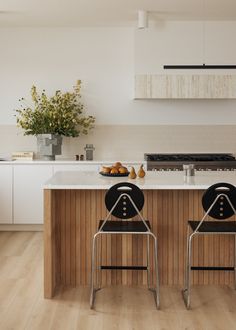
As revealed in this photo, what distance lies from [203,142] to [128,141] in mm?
1030

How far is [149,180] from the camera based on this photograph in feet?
14.1

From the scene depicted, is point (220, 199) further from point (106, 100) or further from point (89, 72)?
point (89, 72)

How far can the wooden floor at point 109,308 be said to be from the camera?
3.58 meters

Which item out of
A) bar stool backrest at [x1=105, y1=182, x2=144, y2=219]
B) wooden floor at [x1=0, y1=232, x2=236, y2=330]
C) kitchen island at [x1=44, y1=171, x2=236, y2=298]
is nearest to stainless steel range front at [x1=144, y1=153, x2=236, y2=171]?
kitchen island at [x1=44, y1=171, x2=236, y2=298]

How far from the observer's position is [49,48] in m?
7.05

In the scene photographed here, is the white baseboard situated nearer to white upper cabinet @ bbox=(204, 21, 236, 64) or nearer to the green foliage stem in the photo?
the green foliage stem

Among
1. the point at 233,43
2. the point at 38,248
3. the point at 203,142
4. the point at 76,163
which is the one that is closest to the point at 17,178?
the point at 76,163

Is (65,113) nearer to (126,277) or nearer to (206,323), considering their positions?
(126,277)

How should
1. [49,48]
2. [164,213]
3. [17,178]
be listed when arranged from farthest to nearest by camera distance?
[49,48]
[17,178]
[164,213]

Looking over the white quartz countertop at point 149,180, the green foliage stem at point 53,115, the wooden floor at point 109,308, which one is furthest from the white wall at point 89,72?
the wooden floor at point 109,308

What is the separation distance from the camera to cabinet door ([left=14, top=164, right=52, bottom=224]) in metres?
6.55

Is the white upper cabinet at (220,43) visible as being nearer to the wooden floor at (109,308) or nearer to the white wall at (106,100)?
the white wall at (106,100)

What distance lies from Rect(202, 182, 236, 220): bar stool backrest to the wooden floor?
76 centimetres

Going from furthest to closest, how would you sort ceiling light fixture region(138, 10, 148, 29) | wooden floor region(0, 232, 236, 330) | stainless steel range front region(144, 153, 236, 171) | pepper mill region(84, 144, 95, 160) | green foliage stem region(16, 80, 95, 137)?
1. pepper mill region(84, 144, 95, 160)
2. green foliage stem region(16, 80, 95, 137)
3. stainless steel range front region(144, 153, 236, 171)
4. ceiling light fixture region(138, 10, 148, 29)
5. wooden floor region(0, 232, 236, 330)
